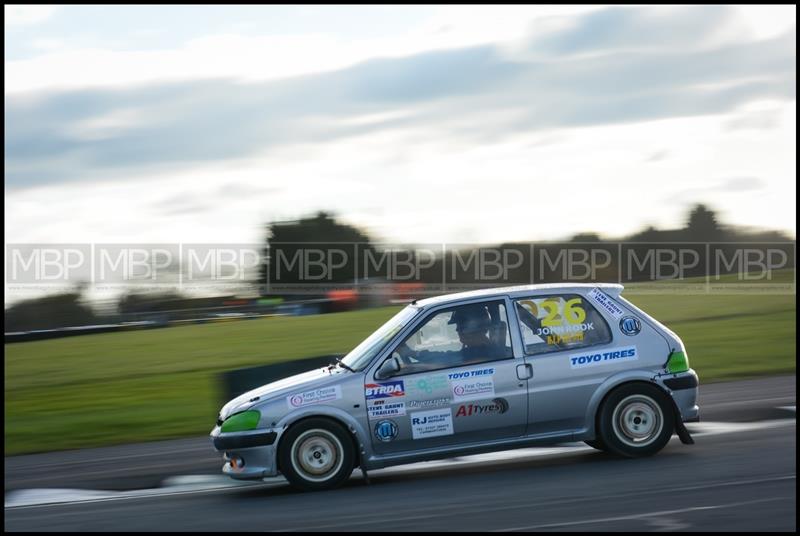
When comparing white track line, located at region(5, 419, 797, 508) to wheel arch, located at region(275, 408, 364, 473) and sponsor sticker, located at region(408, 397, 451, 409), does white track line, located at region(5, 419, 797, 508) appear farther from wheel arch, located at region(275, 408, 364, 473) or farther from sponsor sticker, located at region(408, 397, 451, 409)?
sponsor sticker, located at region(408, 397, 451, 409)

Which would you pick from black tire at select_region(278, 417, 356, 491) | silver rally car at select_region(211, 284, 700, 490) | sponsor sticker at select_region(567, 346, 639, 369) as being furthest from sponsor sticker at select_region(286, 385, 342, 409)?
sponsor sticker at select_region(567, 346, 639, 369)

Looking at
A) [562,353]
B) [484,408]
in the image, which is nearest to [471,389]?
[484,408]

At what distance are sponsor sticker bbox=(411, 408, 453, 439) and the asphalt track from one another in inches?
16.4

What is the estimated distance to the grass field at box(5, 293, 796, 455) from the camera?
1609 cm

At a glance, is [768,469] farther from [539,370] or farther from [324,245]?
[324,245]

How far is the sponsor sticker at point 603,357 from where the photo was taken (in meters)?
8.37

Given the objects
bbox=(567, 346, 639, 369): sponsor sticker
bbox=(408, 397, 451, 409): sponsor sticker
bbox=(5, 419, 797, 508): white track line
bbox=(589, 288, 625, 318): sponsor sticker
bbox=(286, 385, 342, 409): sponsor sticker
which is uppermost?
bbox=(589, 288, 625, 318): sponsor sticker

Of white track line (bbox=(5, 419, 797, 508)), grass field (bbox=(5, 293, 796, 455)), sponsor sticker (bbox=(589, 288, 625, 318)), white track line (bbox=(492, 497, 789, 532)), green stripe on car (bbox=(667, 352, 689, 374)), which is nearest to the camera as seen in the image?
white track line (bbox=(492, 497, 789, 532))

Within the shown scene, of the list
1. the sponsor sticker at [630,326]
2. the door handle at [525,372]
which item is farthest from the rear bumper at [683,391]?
the door handle at [525,372]

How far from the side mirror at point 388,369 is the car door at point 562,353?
3.63 ft

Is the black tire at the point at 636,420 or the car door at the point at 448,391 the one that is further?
the black tire at the point at 636,420

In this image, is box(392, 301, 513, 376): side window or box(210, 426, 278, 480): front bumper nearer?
box(210, 426, 278, 480): front bumper

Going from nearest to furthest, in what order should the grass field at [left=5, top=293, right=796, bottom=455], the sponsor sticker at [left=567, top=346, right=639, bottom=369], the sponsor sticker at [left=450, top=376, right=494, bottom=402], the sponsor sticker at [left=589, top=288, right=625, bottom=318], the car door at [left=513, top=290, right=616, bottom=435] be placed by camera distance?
the sponsor sticker at [left=450, top=376, right=494, bottom=402], the car door at [left=513, top=290, right=616, bottom=435], the sponsor sticker at [left=567, top=346, right=639, bottom=369], the sponsor sticker at [left=589, top=288, right=625, bottom=318], the grass field at [left=5, top=293, right=796, bottom=455]

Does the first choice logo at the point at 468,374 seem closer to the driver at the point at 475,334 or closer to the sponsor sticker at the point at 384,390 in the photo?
the driver at the point at 475,334
